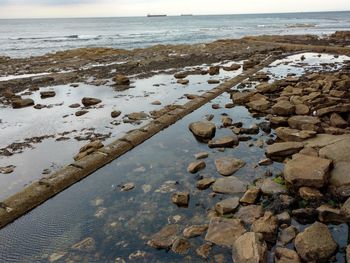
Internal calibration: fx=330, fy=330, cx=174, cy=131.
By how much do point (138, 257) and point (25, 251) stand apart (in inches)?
59.0

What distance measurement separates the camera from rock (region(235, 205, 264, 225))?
4.51m

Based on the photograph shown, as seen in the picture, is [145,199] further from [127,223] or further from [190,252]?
[190,252]

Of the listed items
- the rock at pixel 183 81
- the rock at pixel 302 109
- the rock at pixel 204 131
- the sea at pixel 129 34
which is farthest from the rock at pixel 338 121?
the sea at pixel 129 34

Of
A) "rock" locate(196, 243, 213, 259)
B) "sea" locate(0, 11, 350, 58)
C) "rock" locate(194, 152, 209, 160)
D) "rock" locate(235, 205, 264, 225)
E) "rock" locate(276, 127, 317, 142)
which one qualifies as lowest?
"rock" locate(196, 243, 213, 259)

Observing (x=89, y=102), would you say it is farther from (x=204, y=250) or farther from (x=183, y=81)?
(x=204, y=250)

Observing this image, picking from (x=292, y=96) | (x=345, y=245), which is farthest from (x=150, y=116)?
(x=345, y=245)

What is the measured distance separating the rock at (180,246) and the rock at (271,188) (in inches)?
66.6

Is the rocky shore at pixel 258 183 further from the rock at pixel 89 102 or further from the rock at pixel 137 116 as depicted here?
the rock at pixel 89 102

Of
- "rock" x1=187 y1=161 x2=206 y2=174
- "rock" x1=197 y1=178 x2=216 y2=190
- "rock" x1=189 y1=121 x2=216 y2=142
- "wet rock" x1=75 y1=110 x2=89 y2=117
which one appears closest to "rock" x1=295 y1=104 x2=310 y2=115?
"rock" x1=189 y1=121 x2=216 y2=142

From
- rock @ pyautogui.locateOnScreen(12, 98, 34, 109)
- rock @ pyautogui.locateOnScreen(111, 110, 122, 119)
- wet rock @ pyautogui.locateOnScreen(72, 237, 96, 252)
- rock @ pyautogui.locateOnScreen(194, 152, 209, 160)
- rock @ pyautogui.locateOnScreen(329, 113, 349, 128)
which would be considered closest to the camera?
wet rock @ pyautogui.locateOnScreen(72, 237, 96, 252)

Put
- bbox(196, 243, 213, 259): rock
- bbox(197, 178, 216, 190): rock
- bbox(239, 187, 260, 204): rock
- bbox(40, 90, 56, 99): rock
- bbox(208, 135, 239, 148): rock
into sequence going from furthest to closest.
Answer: bbox(40, 90, 56, 99): rock → bbox(208, 135, 239, 148): rock → bbox(197, 178, 216, 190): rock → bbox(239, 187, 260, 204): rock → bbox(196, 243, 213, 259): rock

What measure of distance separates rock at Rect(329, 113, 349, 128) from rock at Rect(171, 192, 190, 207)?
4.45 m

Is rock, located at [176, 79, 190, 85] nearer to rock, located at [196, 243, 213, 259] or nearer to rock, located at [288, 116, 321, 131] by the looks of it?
rock, located at [288, 116, 321, 131]

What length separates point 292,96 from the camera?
33.1 feet
